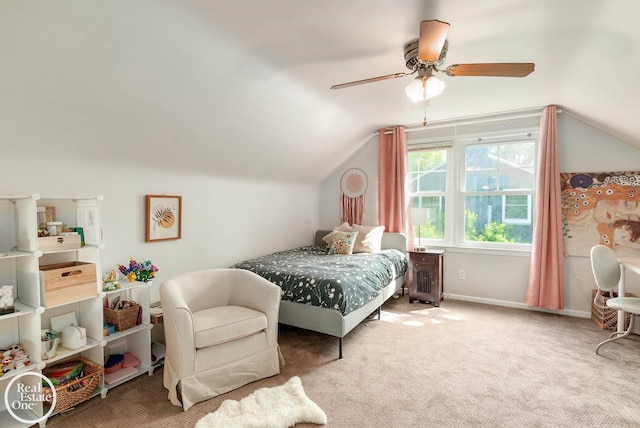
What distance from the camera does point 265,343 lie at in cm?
237

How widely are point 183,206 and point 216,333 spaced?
1.48m

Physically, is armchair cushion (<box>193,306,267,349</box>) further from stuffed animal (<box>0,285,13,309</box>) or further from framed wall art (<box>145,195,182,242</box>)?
stuffed animal (<box>0,285,13,309</box>)

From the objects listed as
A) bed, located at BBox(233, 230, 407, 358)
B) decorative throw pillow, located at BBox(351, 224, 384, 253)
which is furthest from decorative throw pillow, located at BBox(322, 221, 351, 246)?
bed, located at BBox(233, 230, 407, 358)

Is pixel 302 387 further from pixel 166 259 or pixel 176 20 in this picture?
pixel 176 20

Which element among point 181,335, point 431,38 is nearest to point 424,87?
point 431,38

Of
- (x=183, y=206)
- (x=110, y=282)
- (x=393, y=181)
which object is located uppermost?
(x=393, y=181)

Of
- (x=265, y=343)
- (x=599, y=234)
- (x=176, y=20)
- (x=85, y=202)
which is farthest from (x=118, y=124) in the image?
(x=599, y=234)

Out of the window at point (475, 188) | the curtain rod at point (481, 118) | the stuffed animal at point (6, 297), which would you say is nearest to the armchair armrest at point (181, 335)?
the stuffed animal at point (6, 297)

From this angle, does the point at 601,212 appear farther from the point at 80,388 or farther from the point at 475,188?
the point at 80,388

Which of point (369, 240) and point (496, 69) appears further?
point (369, 240)

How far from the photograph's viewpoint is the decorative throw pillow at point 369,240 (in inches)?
165

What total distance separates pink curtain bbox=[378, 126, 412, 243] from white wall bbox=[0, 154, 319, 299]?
1212 millimetres

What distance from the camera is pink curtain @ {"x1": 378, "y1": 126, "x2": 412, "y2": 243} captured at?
446cm

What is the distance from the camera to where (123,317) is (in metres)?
2.34
